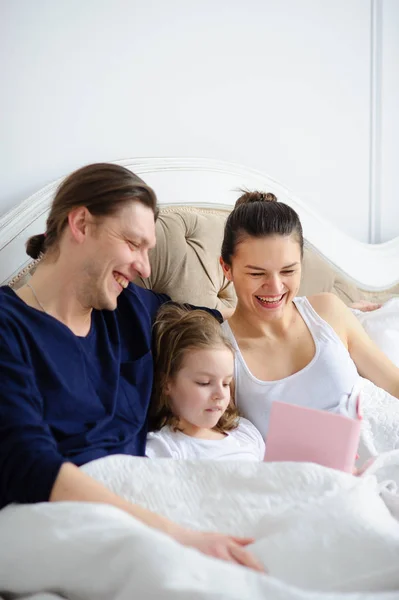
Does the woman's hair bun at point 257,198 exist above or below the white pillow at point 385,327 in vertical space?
above

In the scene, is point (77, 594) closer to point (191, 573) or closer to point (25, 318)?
point (191, 573)

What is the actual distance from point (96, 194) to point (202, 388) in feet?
1.61

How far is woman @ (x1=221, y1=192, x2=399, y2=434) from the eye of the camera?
1689 millimetres

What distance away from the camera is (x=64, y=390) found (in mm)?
1340

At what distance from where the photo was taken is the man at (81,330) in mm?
1296

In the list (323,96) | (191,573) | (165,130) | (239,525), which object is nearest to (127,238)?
(239,525)

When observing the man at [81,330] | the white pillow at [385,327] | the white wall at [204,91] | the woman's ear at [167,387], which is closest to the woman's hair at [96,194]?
the man at [81,330]

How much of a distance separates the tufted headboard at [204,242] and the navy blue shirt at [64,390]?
340 mm

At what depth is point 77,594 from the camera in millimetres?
983

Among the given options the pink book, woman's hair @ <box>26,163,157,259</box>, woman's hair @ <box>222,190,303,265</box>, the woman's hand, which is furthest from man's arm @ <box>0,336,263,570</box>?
woman's hair @ <box>222,190,303,265</box>

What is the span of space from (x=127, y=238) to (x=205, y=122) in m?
1.11

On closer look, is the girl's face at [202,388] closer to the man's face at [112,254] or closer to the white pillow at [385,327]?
the man's face at [112,254]

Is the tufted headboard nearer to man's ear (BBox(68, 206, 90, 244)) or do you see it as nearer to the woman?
the woman

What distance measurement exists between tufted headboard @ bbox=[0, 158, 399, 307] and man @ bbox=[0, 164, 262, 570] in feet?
1.20
